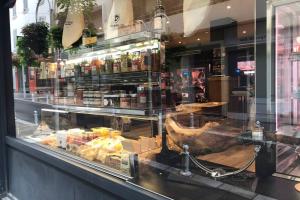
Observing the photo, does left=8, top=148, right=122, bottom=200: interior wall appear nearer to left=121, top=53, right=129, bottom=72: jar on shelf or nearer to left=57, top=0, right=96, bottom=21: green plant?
left=121, top=53, right=129, bottom=72: jar on shelf

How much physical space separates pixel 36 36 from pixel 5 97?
746mm

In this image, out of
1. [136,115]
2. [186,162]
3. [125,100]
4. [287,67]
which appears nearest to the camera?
[186,162]

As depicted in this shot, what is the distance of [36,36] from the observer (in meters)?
3.26

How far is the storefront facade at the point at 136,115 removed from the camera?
5.22 feet

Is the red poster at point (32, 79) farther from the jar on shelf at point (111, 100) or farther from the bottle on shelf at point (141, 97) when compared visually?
the bottle on shelf at point (141, 97)

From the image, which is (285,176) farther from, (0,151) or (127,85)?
(0,151)

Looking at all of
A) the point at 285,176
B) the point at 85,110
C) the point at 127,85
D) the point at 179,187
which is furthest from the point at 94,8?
the point at 285,176

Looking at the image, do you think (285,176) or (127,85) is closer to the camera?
(285,176)

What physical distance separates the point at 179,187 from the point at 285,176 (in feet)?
1.80

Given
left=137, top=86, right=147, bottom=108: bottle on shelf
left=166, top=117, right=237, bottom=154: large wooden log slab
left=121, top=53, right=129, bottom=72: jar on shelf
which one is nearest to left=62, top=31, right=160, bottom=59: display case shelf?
left=121, top=53, right=129, bottom=72: jar on shelf

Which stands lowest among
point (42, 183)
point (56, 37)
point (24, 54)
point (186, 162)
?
point (42, 183)

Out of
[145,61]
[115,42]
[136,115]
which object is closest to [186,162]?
[136,115]

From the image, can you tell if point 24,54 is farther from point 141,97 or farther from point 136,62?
point 141,97

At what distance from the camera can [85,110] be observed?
312cm
